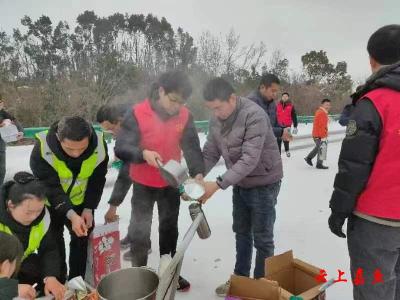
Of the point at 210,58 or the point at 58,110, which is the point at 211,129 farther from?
the point at 58,110

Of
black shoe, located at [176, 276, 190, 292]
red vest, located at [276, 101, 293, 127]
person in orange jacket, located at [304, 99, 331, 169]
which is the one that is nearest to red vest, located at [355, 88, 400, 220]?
black shoe, located at [176, 276, 190, 292]

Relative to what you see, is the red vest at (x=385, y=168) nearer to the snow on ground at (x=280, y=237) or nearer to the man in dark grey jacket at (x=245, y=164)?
the man in dark grey jacket at (x=245, y=164)

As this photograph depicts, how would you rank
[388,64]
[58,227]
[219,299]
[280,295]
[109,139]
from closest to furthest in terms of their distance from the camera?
[388,64] < [280,295] < [58,227] < [219,299] < [109,139]

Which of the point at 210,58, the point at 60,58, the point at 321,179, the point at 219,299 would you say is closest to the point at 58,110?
the point at 60,58

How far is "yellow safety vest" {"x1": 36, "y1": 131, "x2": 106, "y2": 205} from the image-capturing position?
214cm

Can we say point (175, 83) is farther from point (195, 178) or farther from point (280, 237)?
point (280, 237)

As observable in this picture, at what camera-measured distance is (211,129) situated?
99.0 inches

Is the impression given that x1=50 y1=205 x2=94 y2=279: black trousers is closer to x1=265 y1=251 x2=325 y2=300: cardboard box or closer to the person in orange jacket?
x1=265 y1=251 x2=325 y2=300: cardboard box

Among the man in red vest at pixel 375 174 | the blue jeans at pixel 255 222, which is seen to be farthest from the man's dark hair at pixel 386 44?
the blue jeans at pixel 255 222

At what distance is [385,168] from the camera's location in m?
1.65

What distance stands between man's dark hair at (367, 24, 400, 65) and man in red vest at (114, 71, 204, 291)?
1102 millimetres

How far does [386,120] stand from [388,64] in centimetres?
31

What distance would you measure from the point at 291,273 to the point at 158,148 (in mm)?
1248

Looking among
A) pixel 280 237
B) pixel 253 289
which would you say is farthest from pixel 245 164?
pixel 280 237
